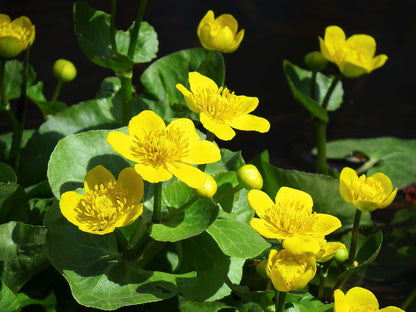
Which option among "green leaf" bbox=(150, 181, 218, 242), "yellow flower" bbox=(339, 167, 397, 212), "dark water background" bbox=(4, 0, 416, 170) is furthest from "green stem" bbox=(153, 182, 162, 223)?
"dark water background" bbox=(4, 0, 416, 170)

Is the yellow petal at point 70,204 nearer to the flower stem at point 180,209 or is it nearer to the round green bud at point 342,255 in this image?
the flower stem at point 180,209

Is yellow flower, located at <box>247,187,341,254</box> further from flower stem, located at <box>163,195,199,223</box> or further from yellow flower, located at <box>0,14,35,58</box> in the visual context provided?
yellow flower, located at <box>0,14,35,58</box>

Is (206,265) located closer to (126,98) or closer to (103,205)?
(103,205)

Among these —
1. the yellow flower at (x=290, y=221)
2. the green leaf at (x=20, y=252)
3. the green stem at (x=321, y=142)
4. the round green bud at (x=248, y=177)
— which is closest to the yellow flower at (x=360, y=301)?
the yellow flower at (x=290, y=221)

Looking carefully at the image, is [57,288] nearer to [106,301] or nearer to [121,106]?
[106,301]

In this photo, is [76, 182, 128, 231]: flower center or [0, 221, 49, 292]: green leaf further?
[0, 221, 49, 292]: green leaf

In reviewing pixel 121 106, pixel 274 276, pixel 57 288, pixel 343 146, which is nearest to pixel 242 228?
pixel 274 276
